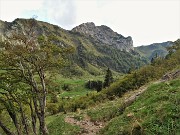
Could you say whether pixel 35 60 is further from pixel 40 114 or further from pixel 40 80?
pixel 40 114

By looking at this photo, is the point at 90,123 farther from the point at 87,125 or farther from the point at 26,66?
the point at 26,66

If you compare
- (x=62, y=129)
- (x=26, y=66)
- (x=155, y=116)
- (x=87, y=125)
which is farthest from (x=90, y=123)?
(x=155, y=116)

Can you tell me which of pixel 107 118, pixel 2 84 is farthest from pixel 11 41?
pixel 107 118

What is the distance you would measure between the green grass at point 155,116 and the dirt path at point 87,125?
3.98 meters

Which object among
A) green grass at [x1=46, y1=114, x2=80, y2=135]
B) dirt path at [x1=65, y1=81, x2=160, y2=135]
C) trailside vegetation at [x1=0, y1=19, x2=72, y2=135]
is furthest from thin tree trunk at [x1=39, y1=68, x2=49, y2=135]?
dirt path at [x1=65, y1=81, x2=160, y2=135]

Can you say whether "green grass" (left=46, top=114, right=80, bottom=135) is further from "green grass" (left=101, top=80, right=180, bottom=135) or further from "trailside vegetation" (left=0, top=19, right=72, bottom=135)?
"green grass" (left=101, top=80, right=180, bottom=135)

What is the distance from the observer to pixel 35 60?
21688mm

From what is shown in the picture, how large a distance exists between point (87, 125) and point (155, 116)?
10.7m

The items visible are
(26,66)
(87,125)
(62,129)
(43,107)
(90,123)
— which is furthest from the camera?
(90,123)

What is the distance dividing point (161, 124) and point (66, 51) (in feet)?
35.5

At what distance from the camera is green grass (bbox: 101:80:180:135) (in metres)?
14.8

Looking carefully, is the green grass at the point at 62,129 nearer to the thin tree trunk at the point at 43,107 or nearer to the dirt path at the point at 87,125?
the dirt path at the point at 87,125

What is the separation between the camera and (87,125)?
25875 mm

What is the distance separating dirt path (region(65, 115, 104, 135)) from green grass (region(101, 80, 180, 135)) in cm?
398
